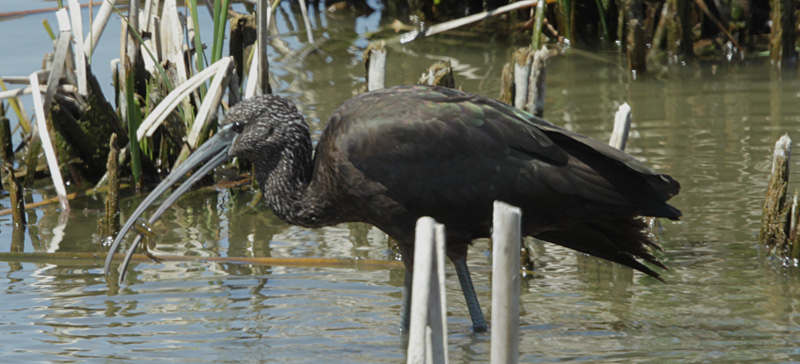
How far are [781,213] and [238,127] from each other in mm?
2845

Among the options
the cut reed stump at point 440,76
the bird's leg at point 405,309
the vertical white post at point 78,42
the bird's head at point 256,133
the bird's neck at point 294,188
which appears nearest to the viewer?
the bird's leg at point 405,309

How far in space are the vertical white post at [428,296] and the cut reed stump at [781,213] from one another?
3225 mm

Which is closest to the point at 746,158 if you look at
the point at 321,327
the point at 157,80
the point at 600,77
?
the point at 600,77

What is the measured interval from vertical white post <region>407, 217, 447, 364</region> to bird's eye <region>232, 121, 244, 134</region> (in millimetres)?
2652

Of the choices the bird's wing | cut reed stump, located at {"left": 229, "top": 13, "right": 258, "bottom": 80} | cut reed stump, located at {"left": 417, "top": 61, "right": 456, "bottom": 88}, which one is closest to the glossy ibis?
the bird's wing

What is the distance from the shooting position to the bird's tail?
4988 millimetres

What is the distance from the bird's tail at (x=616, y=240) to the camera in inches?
196

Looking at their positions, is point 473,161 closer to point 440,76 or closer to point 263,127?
point 263,127

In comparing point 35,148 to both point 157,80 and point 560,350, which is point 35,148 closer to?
point 157,80

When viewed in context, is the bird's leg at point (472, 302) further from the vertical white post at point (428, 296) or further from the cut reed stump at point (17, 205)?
the cut reed stump at point (17, 205)

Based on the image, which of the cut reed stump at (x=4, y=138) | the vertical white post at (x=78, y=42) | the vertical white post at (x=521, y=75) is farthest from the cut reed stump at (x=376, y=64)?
the cut reed stump at (x=4, y=138)

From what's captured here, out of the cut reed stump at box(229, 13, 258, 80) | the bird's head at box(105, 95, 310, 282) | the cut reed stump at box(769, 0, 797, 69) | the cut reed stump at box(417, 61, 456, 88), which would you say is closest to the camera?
the bird's head at box(105, 95, 310, 282)

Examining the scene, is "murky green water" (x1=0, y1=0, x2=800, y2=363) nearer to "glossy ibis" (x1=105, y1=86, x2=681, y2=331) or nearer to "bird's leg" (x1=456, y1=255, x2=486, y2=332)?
"bird's leg" (x1=456, y1=255, x2=486, y2=332)

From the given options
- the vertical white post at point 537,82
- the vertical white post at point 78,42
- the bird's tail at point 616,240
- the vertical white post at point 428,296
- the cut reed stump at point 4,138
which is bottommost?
the bird's tail at point 616,240
